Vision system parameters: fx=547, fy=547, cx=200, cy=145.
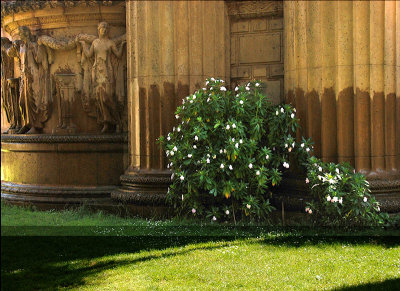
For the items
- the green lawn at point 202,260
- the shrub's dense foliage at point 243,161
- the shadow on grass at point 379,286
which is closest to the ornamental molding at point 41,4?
the shrub's dense foliage at point 243,161

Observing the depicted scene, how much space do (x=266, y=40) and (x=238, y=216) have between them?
8.91 feet

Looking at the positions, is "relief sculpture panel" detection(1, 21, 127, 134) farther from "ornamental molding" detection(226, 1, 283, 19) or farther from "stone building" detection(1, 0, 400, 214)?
"ornamental molding" detection(226, 1, 283, 19)

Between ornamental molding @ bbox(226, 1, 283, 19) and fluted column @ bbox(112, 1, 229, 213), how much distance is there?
140 millimetres

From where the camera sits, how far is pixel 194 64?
27.1ft

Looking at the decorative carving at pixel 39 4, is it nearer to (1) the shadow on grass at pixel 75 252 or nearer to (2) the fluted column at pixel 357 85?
(2) the fluted column at pixel 357 85

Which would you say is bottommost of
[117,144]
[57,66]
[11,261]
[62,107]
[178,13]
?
[11,261]

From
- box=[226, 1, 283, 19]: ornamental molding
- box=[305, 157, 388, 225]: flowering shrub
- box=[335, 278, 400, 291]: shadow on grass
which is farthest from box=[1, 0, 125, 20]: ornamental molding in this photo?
box=[335, 278, 400, 291]: shadow on grass

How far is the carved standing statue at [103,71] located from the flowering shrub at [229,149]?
82.3 inches

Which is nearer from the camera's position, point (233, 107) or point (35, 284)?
point (35, 284)

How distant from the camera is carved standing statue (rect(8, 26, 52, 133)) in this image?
9641mm

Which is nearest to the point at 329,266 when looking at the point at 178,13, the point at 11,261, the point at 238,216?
the point at 238,216

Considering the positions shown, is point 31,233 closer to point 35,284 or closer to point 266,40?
point 35,284

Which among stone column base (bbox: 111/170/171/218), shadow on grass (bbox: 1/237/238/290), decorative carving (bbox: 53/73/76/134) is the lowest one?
shadow on grass (bbox: 1/237/238/290)

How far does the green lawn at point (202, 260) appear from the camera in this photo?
16.0 feet
